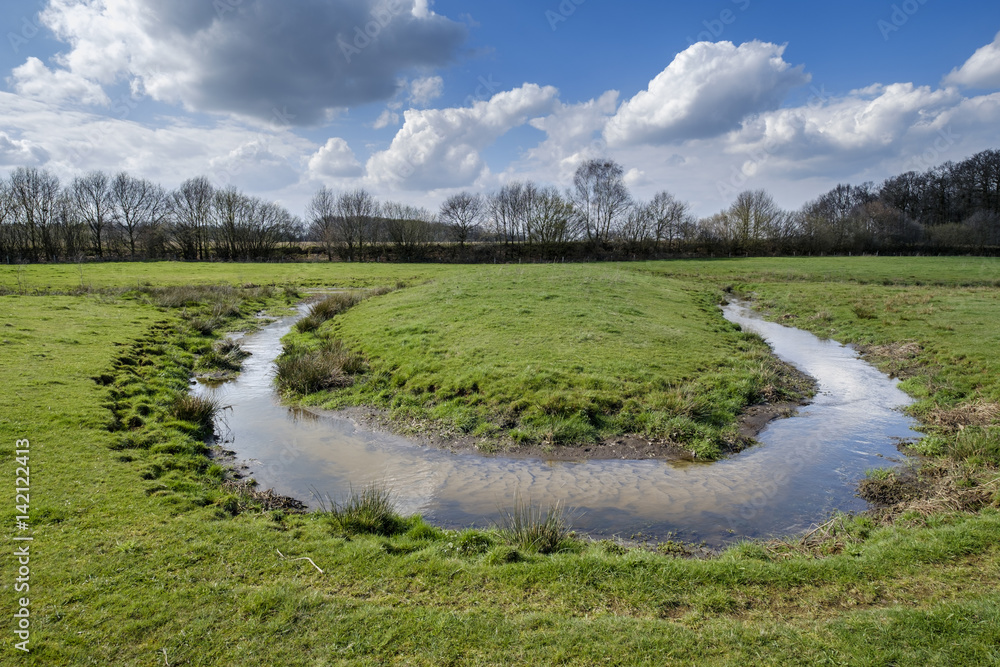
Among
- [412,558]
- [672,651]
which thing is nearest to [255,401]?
[412,558]

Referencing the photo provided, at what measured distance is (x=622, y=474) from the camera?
9.59 meters

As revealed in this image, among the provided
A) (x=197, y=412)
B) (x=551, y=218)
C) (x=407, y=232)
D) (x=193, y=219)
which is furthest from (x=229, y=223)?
(x=197, y=412)

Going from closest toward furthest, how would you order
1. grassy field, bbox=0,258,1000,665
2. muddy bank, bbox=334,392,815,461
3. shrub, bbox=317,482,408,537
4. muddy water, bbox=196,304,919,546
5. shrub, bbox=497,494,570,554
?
grassy field, bbox=0,258,1000,665 < shrub, bbox=497,494,570,554 < shrub, bbox=317,482,408,537 < muddy water, bbox=196,304,919,546 < muddy bank, bbox=334,392,815,461

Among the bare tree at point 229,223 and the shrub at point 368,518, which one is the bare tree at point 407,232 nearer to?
the bare tree at point 229,223

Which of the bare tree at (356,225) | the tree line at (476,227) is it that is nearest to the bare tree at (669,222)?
the tree line at (476,227)

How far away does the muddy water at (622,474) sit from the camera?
8047mm

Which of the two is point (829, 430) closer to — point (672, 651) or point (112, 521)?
point (672, 651)

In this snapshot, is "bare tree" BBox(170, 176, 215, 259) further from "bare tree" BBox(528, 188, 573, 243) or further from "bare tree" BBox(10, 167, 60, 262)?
"bare tree" BBox(528, 188, 573, 243)

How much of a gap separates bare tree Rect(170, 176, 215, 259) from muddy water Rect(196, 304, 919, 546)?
6975 centimetres

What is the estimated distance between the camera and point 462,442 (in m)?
11.2

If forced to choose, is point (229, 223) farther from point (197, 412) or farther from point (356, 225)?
point (197, 412)

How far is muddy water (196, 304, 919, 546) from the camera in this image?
805 cm

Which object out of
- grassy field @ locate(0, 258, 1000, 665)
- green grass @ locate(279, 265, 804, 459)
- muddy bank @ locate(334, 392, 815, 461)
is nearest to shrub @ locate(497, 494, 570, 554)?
grassy field @ locate(0, 258, 1000, 665)

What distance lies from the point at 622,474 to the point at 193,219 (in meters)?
80.5
